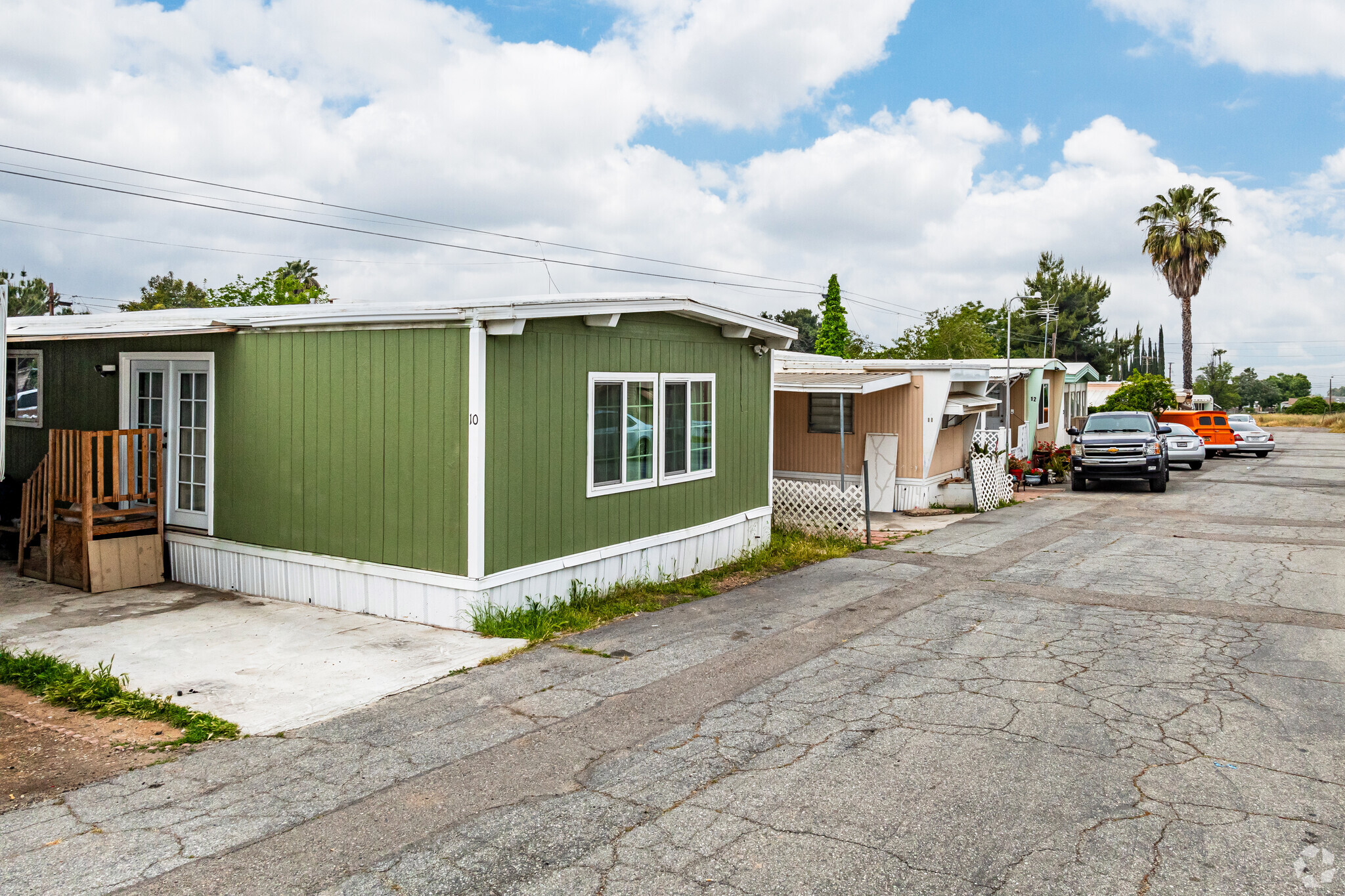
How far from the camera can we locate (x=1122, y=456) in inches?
800

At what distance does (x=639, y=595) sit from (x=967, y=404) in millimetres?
10804

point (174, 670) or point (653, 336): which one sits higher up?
point (653, 336)

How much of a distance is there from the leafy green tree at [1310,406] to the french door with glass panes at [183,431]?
81018mm

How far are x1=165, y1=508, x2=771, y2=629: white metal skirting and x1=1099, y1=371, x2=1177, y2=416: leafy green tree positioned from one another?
2905 cm

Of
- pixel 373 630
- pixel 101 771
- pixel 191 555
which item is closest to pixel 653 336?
pixel 373 630

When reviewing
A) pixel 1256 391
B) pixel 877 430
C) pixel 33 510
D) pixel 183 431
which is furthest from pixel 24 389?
pixel 1256 391

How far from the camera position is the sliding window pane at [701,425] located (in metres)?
11.0

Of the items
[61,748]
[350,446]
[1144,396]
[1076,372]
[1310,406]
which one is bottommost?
[61,748]

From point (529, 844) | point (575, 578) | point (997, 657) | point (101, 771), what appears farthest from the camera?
point (575, 578)

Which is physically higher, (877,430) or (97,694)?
(877,430)

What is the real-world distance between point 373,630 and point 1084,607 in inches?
281

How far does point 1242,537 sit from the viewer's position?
561 inches

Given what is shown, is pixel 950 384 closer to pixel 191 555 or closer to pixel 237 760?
pixel 191 555

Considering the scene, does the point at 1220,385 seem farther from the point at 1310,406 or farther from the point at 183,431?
the point at 183,431
